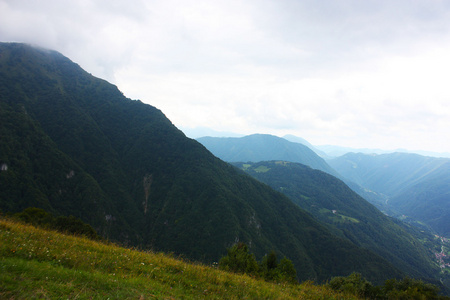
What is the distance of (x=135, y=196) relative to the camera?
6767 inches

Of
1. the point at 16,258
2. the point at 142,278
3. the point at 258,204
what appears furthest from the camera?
the point at 258,204

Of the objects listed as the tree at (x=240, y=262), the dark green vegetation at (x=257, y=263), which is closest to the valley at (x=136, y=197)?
the dark green vegetation at (x=257, y=263)

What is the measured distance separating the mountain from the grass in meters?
122

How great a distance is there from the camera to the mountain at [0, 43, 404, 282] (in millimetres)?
131250

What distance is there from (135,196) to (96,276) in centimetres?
18325

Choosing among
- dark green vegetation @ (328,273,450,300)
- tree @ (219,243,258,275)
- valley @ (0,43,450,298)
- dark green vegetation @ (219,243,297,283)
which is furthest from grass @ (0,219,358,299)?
valley @ (0,43,450,298)

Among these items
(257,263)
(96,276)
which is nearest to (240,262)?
(257,263)

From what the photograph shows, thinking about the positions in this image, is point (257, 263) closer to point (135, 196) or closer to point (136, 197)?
point (136, 197)

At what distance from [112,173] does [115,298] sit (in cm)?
19360

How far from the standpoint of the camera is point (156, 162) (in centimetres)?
19750

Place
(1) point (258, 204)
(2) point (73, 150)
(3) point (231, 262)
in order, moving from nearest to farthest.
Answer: (3) point (231, 262) → (2) point (73, 150) → (1) point (258, 204)

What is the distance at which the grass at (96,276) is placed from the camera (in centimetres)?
652

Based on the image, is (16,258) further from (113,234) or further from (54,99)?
(54,99)

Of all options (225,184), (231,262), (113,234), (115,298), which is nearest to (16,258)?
(115,298)
